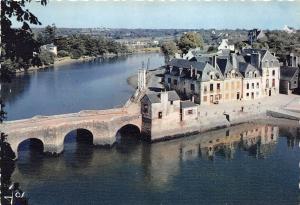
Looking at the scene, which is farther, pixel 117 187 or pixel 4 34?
pixel 117 187

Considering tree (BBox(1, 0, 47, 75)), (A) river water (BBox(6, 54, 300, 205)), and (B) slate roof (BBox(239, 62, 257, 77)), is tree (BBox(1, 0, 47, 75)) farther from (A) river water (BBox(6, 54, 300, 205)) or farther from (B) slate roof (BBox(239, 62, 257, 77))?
(B) slate roof (BBox(239, 62, 257, 77))

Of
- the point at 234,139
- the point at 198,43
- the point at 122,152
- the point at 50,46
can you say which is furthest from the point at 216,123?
the point at 50,46

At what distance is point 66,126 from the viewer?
2703cm

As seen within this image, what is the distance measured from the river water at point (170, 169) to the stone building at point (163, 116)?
75 centimetres

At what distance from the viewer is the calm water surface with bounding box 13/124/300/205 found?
68.8 ft

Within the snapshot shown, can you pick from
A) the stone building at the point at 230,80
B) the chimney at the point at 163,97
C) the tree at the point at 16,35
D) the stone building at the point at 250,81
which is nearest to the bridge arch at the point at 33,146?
the chimney at the point at 163,97

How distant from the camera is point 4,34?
675cm

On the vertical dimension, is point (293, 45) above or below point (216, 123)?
above

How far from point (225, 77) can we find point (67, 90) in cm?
1606

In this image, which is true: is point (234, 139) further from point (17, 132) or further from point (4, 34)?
point (4, 34)

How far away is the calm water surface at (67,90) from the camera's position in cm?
3750

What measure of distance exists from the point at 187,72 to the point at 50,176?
17.3m

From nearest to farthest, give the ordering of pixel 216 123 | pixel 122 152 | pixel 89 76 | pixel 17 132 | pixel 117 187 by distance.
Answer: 1. pixel 117 187
2. pixel 17 132
3. pixel 122 152
4. pixel 216 123
5. pixel 89 76

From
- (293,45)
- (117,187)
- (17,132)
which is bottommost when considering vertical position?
(117,187)
